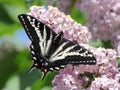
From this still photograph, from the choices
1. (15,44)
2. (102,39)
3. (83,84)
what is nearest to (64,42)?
(83,84)

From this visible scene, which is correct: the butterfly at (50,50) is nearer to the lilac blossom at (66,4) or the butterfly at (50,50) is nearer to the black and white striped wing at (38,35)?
the black and white striped wing at (38,35)

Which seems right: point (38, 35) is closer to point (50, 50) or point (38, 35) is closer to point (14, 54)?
point (50, 50)

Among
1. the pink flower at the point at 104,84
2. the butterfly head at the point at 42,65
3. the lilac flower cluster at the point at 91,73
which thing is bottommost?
the pink flower at the point at 104,84

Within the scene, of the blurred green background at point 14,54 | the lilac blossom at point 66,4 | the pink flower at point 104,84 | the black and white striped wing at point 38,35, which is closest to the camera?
the pink flower at point 104,84

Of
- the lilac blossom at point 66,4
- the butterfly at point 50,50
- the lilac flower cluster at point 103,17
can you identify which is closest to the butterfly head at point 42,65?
the butterfly at point 50,50

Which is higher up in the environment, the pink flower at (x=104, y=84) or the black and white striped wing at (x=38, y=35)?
the black and white striped wing at (x=38, y=35)

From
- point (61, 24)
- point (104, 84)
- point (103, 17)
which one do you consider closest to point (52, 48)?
point (61, 24)

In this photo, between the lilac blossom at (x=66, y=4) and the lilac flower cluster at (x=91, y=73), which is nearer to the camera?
the lilac flower cluster at (x=91, y=73)
